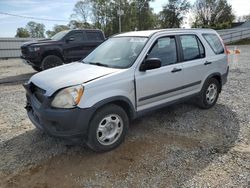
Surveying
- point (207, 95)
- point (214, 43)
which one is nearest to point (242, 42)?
point (214, 43)

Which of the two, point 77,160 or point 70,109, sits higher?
point 70,109

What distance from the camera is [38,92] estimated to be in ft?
11.7

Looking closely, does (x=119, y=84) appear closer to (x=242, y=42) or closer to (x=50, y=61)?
(x=50, y=61)

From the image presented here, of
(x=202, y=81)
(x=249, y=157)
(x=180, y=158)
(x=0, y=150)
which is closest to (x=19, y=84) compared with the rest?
(x=0, y=150)

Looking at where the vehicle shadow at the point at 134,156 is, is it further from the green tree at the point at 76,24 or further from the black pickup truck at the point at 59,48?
the green tree at the point at 76,24

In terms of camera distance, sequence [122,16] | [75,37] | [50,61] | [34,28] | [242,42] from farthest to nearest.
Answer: [34,28] < [122,16] < [242,42] < [75,37] < [50,61]

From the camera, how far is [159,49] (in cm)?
412

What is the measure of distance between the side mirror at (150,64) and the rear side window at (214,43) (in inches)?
76.6

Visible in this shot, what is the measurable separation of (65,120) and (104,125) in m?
0.62

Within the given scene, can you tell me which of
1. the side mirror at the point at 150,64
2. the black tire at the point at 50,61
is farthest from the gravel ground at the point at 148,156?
the black tire at the point at 50,61

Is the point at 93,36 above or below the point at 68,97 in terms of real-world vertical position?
above

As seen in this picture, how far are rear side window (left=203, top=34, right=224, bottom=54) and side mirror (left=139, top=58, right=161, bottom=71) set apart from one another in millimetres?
1945

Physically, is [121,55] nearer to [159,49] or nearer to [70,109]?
[159,49]

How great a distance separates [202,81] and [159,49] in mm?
1368
